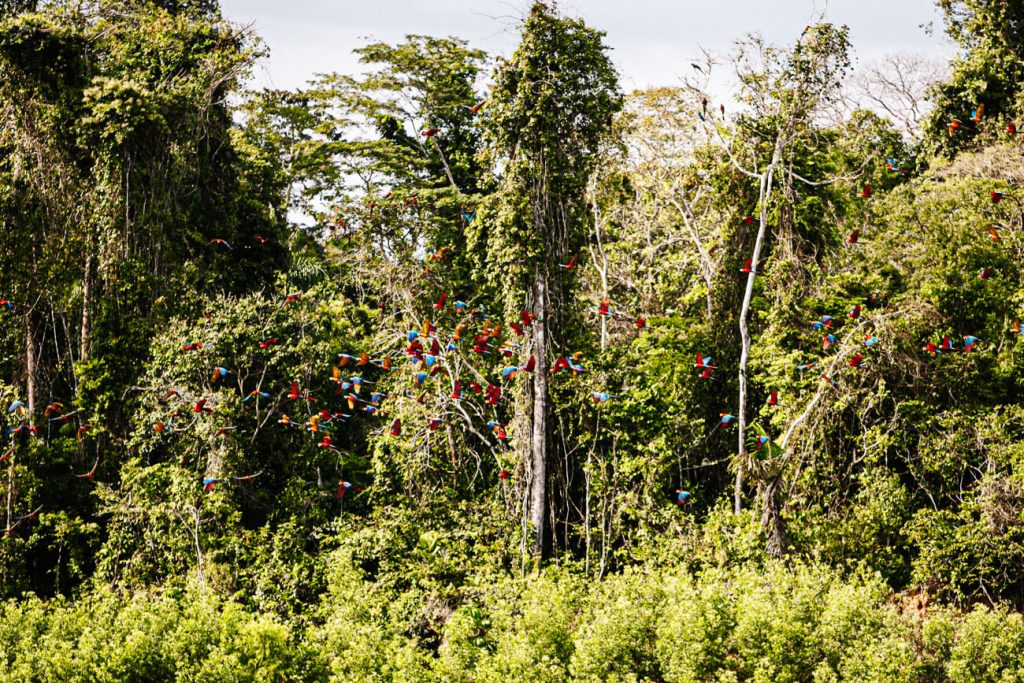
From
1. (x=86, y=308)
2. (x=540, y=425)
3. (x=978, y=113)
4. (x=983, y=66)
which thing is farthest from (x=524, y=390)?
(x=983, y=66)

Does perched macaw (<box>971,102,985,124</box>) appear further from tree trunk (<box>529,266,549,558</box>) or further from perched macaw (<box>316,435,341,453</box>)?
perched macaw (<box>316,435,341,453</box>)

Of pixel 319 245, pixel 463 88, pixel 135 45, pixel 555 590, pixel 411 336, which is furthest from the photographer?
pixel 319 245

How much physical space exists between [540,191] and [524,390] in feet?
7.17

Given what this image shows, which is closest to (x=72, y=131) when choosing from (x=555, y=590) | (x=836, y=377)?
(x=555, y=590)

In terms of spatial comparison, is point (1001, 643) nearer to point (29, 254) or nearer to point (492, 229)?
point (492, 229)

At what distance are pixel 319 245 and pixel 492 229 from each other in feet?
26.5

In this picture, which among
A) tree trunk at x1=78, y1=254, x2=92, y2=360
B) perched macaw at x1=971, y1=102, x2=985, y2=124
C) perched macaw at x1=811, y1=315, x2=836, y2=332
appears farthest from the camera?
tree trunk at x1=78, y1=254, x2=92, y2=360

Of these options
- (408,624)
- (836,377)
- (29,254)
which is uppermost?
(29,254)

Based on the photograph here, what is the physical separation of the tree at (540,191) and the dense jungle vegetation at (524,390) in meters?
0.04

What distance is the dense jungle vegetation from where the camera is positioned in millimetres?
6934

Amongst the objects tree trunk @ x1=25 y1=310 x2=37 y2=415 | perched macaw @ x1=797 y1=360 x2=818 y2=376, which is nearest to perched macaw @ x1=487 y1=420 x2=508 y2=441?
perched macaw @ x1=797 y1=360 x2=818 y2=376

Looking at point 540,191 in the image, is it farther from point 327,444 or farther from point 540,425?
point 327,444

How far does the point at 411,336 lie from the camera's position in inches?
360

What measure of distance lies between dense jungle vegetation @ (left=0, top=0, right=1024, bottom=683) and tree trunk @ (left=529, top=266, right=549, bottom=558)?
0.05 m
